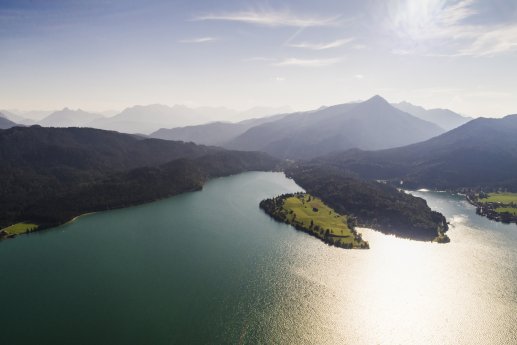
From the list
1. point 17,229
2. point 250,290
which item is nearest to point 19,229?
point 17,229

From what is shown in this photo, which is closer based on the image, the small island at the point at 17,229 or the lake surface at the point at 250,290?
the lake surface at the point at 250,290

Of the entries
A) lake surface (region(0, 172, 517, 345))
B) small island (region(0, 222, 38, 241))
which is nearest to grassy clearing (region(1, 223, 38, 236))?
small island (region(0, 222, 38, 241))

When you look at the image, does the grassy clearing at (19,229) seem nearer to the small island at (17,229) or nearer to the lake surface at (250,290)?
the small island at (17,229)

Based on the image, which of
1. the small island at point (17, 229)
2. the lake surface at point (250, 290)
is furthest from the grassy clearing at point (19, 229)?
the lake surface at point (250, 290)

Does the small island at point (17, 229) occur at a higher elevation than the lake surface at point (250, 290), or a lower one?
higher

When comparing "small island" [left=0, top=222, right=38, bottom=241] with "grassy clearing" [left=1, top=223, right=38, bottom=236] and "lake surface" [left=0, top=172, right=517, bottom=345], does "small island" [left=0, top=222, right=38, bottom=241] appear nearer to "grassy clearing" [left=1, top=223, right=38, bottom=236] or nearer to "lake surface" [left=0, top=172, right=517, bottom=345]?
"grassy clearing" [left=1, top=223, right=38, bottom=236]

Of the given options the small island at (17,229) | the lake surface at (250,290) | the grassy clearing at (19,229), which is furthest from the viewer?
the grassy clearing at (19,229)

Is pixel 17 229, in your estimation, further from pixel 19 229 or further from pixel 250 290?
pixel 250 290
